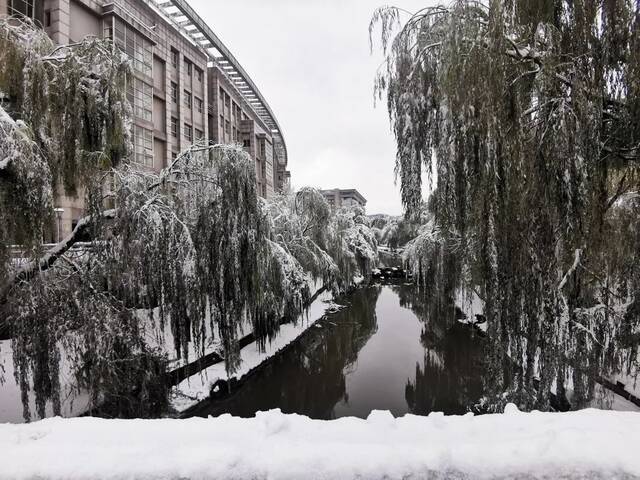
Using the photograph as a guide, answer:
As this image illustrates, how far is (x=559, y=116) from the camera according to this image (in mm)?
2904

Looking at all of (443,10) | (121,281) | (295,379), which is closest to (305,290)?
(295,379)

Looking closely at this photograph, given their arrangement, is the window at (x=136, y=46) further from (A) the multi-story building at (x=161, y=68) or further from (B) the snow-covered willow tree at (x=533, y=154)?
(B) the snow-covered willow tree at (x=533, y=154)

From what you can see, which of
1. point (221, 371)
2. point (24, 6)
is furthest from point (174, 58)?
point (221, 371)

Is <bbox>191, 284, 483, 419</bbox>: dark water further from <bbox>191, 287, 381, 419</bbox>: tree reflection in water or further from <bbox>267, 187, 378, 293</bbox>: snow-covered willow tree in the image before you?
<bbox>267, 187, 378, 293</bbox>: snow-covered willow tree

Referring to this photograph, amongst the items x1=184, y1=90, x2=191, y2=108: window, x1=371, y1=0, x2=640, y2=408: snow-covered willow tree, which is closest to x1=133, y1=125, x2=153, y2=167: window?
x1=184, y1=90, x2=191, y2=108: window

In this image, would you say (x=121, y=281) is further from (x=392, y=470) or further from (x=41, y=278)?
(x=392, y=470)

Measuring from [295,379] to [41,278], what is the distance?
7.36m

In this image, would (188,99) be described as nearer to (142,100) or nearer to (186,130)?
(186,130)

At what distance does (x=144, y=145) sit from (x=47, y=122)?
48.1 feet

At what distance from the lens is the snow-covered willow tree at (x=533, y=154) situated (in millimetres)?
2920

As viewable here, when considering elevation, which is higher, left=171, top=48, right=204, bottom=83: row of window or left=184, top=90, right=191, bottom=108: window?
left=171, top=48, right=204, bottom=83: row of window

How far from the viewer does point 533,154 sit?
303cm

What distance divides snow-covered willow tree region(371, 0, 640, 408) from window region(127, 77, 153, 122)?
55.8 feet

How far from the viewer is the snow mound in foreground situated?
1855 millimetres
